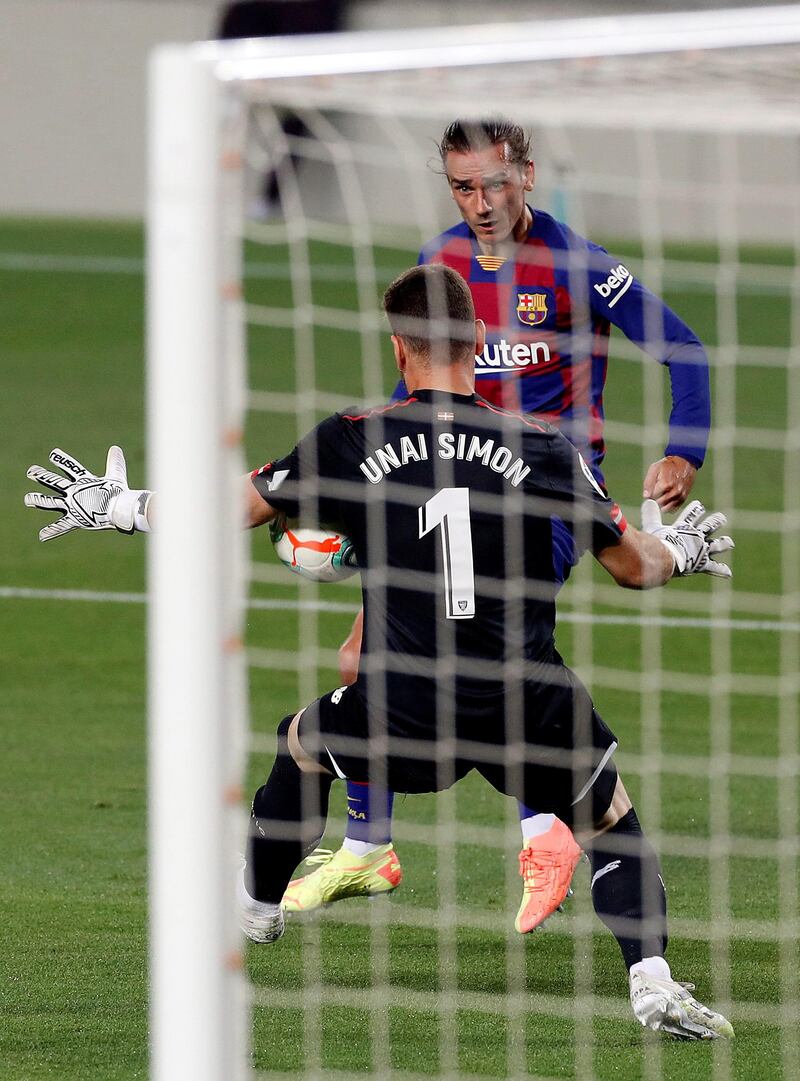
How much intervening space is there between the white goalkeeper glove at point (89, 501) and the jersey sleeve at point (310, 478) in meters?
0.30

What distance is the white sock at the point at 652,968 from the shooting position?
4812 millimetres

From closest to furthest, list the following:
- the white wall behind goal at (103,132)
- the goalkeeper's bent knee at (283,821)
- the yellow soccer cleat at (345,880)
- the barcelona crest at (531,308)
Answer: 1. the goalkeeper's bent knee at (283,821)
2. the yellow soccer cleat at (345,880)
3. the barcelona crest at (531,308)
4. the white wall behind goal at (103,132)

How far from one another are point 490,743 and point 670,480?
141 centimetres

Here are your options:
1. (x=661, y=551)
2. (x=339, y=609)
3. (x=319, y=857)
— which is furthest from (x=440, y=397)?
(x=339, y=609)

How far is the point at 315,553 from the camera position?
17.0 ft

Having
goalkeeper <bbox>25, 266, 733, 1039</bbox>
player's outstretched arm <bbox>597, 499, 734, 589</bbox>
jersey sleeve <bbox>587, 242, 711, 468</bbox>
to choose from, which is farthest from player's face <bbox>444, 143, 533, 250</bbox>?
player's outstretched arm <bbox>597, 499, 734, 589</bbox>

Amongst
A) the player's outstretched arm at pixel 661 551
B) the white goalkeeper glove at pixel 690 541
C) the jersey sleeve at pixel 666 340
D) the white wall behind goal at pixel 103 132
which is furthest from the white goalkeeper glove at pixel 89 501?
the white wall behind goal at pixel 103 132

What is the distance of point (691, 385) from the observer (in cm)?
602

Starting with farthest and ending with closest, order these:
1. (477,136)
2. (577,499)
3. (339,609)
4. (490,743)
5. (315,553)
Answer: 1. (339,609)
2. (477,136)
3. (315,553)
4. (490,743)
5. (577,499)

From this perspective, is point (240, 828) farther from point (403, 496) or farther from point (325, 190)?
point (325, 190)

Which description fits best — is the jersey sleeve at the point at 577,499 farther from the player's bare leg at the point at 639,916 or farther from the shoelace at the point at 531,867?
the shoelace at the point at 531,867

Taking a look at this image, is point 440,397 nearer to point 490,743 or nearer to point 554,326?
point 490,743

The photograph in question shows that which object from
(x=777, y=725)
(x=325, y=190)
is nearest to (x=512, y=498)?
(x=777, y=725)

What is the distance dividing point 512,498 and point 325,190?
30308 millimetres
